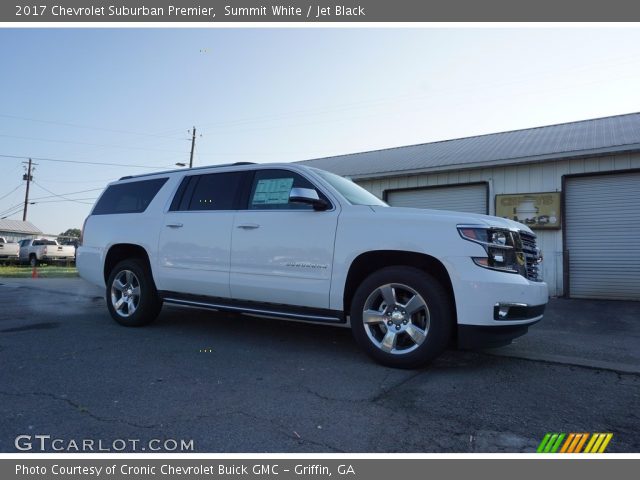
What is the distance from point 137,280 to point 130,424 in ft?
10.8

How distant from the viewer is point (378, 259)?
4.30m

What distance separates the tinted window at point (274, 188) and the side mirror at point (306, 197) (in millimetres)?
240

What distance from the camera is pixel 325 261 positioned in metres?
4.34

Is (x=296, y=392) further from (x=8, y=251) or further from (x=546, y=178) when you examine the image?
(x=8, y=251)

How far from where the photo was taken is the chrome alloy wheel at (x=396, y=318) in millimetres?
3908

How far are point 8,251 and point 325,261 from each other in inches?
1218

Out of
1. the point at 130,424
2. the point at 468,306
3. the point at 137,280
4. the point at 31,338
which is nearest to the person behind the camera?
the point at 130,424

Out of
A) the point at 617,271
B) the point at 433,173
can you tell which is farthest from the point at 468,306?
the point at 433,173

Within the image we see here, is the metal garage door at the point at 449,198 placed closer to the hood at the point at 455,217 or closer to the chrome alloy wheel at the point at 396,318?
the hood at the point at 455,217

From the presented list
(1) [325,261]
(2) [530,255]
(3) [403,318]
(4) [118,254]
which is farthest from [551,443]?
(4) [118,254]

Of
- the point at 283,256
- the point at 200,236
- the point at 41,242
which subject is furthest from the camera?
the point at 41,242

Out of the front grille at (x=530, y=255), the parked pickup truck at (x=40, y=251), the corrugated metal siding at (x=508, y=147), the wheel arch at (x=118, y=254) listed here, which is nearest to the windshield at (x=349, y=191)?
the front grille at (x=530, y=255)

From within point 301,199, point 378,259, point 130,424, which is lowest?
point 130,424

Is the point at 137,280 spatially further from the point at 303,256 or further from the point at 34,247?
the point at 34,247
